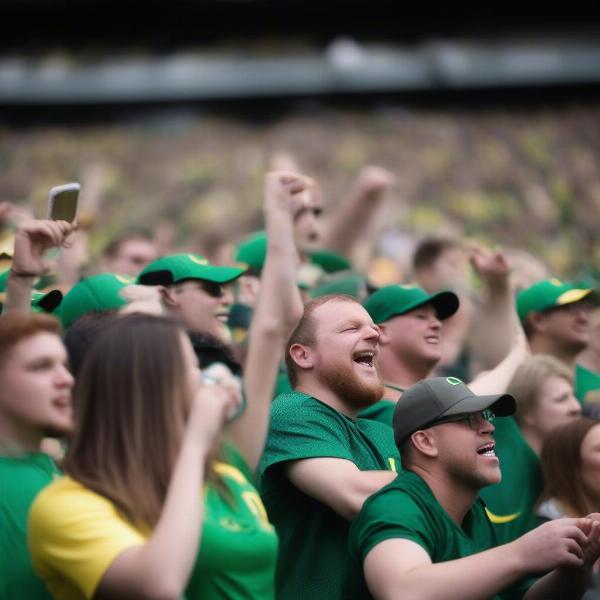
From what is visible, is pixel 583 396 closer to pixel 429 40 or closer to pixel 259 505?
pixel 259 505

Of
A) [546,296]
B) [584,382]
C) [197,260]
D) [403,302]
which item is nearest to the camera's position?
[197,260]

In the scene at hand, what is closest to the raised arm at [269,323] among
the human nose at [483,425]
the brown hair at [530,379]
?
the human nose at [483,425]

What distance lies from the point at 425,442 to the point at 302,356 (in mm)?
872

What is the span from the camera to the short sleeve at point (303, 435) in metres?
4.70

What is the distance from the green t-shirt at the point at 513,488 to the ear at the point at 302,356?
1143 millimetres

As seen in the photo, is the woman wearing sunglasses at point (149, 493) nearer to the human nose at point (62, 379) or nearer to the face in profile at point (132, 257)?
the human nose at point (62, 379)

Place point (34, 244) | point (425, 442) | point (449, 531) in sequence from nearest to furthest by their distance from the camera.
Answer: point (449, 531) → point (425, 442) → point (34, 244)

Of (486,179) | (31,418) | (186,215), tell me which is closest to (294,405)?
(31,418)

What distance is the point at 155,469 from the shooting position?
354 cm

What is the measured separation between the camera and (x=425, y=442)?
4.42 meters

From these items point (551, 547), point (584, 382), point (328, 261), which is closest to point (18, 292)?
point (551, 547)

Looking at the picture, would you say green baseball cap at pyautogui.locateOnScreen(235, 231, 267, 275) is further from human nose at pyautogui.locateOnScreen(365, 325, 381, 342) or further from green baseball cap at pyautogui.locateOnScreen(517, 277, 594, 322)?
human nose at pyautogui.locateOnScreen(365, 325, 381, 342)

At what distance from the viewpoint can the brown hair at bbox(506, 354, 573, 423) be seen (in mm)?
6328

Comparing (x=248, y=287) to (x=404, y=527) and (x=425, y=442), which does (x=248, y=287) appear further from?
(x=404, y=527)
